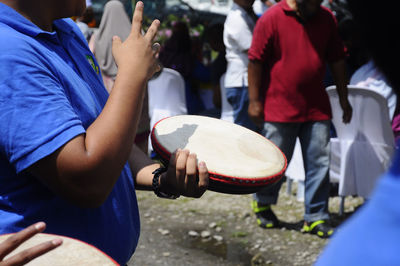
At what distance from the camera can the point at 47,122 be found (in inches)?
41.0

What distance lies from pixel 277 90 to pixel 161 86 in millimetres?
2443

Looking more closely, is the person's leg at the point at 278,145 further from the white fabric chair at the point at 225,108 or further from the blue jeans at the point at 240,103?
the white fabric chair at the point at 225,108

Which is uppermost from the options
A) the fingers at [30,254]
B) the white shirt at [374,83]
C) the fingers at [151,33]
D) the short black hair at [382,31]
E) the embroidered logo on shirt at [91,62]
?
the short black hair at [382,31]

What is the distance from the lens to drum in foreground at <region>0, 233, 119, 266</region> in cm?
97

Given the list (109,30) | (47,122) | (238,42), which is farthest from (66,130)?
(238,42)

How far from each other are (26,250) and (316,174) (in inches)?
130

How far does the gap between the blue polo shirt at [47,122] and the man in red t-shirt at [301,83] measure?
2527mm

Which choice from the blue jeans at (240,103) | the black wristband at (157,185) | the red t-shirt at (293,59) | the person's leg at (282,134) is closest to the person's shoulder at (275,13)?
the red t-shirt at (293,59)

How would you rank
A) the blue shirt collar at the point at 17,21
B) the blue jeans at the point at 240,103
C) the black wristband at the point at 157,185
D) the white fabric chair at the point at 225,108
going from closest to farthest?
the blue shirt collar at the point at 17,21, the black wristband at the point at 157,185, the blue jeans at the point at 240,103, the white fabric chair at the point at 225,108

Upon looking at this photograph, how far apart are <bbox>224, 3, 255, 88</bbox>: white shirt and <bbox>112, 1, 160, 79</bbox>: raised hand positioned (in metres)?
3.45

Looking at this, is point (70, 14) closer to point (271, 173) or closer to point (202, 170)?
point (202, 170)

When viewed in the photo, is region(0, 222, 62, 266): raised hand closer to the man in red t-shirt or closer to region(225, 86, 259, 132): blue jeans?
the man in red t-shirt

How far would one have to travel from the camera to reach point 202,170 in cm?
139

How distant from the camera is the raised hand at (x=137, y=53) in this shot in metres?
1.22
